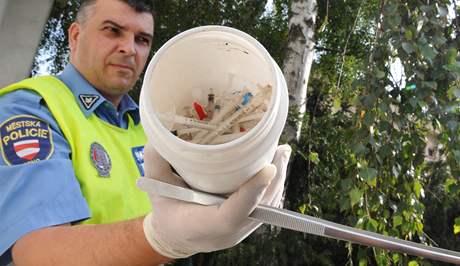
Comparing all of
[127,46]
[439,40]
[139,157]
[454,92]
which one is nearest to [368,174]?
[454,92]

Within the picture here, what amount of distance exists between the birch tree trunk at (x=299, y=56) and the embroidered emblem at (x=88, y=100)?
1.51 metres

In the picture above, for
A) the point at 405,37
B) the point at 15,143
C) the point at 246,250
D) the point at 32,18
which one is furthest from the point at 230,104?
the point at 32,18

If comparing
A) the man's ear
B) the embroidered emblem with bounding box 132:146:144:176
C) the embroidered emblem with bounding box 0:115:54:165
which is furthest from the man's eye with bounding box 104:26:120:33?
the embroidered emblem with bounding box 0:115:54:165

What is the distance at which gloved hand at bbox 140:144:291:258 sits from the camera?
850 millimetres

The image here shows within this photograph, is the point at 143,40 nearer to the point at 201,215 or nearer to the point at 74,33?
the point at 74,33

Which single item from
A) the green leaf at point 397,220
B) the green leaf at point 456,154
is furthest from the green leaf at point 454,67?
the green leaf at point 397,220

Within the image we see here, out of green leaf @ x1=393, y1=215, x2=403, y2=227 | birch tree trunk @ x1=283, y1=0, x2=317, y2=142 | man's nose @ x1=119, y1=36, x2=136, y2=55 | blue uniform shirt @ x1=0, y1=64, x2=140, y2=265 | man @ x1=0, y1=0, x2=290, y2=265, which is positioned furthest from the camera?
birch tree trunk @ x1=283, y1=0, x2=317, y2=142

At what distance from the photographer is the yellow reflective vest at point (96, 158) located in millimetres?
1256

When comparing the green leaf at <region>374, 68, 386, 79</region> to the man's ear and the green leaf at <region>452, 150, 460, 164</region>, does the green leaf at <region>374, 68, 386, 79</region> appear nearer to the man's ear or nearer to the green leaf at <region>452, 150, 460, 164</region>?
the green leaf at <region>452, 150, 460, 164</region>

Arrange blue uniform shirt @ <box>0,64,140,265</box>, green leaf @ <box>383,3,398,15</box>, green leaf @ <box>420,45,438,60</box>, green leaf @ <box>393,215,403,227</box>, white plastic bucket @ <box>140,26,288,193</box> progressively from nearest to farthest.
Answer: white plastic bucket @ <box>140,26,288,193</box> → blue uniform shirt @ <box>0,64,140,265</box> → green leaf @ <box>420,45,438,60</box> → green leaf @ <box>383,3,398,15</box> → green leaf @ <box>393,215,403,227</box>

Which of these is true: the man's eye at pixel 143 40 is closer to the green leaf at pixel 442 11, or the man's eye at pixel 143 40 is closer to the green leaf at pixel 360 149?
the green leaf at pixel 360 149

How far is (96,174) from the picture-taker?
1.28 meters

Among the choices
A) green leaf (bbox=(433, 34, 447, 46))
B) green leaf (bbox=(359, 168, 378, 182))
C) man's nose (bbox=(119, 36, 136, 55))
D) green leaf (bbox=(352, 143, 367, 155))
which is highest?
green leaf (bbox=(433, 34, 447, 46))

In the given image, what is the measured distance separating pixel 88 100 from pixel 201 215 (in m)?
0.70
